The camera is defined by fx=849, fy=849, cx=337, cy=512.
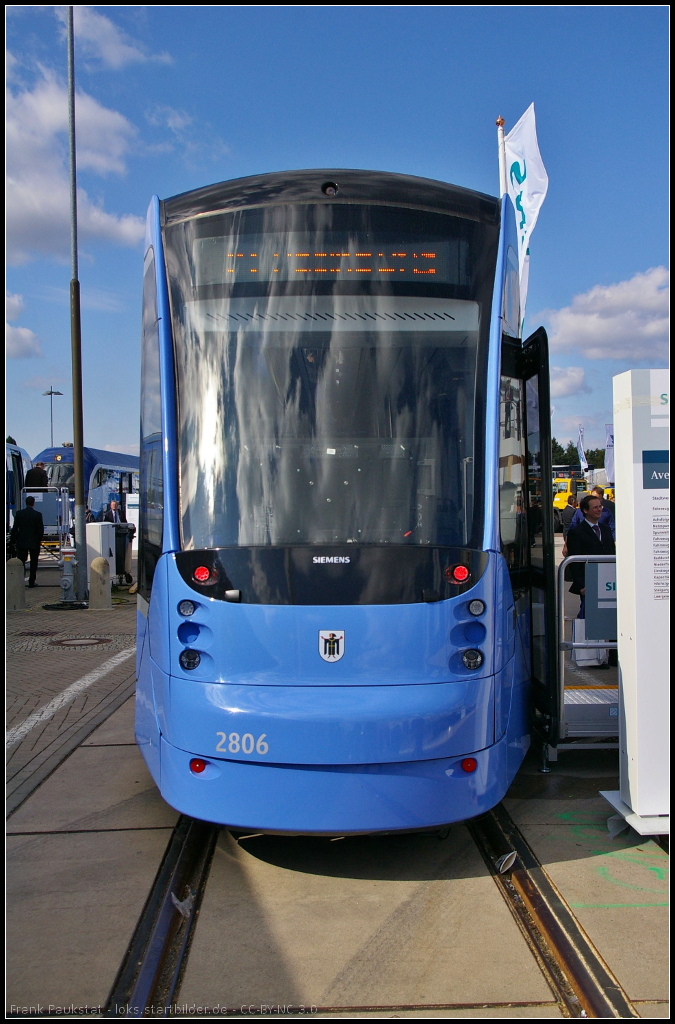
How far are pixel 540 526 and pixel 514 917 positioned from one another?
246 centimetres

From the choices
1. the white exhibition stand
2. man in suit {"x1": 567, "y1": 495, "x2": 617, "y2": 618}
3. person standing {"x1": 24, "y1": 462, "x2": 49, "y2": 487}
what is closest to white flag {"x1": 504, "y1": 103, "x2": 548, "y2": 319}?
man in suit {"x1": 567, "y1": 495, "x2": 617, "y2": 618}

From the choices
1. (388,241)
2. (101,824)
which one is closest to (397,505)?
(388,241)

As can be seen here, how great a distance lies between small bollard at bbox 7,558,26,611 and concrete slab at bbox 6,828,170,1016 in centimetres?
1114

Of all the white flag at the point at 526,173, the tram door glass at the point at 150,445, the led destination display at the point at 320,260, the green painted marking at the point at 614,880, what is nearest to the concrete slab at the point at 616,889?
the green painted marking at the point at 614,880

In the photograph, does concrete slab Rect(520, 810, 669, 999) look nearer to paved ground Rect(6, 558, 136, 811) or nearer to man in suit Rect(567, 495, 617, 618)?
paved ground Rect(6, 558, 136, 811)

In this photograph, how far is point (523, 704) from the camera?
16.8 feet

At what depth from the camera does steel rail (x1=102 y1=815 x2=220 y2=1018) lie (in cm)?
321

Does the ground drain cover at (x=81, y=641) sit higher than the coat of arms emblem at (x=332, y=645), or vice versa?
the coat of arms emblem at (x=332, y=645)

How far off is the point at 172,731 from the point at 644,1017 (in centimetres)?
240

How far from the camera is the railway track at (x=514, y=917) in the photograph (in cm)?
315

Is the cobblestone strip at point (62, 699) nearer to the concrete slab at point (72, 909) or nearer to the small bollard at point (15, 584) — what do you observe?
the concrete slab at point (72, 909)

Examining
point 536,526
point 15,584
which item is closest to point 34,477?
point 15,584

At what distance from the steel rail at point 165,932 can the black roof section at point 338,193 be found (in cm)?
346

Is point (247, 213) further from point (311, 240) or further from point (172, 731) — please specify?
point (172, 731)
